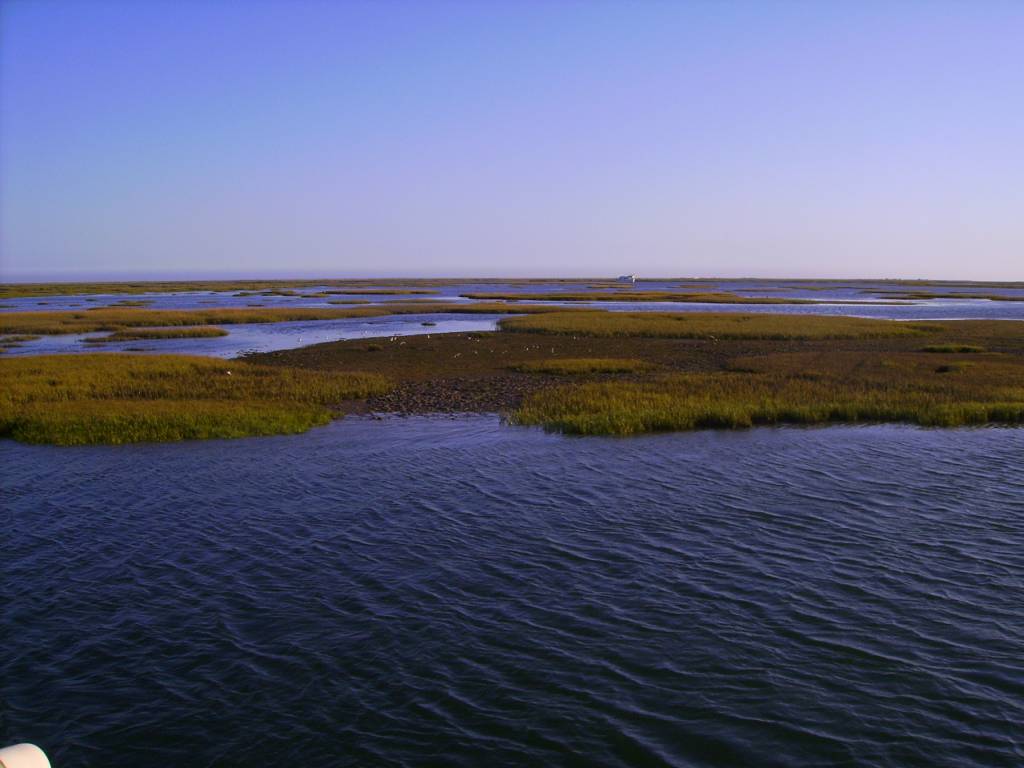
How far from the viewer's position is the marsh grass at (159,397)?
26.6 m

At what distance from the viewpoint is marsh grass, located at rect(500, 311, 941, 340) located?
2312 inches

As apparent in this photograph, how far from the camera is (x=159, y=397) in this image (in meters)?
32.2

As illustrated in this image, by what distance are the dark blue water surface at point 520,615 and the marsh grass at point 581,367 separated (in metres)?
19.2

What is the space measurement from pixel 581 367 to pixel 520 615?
2963 centimetres

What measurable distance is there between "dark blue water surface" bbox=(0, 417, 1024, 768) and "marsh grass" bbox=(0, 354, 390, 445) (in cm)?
525

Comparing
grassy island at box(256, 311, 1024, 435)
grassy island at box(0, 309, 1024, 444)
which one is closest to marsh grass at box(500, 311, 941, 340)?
grassy island at box(256, 311, 1024, 435)

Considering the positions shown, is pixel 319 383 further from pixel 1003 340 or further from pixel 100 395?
pixel 1003 340

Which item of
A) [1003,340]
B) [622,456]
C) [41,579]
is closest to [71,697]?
[41,579]

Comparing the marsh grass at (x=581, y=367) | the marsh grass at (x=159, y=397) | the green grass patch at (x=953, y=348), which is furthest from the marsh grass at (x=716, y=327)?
the marsh grass at (x=159, y=397)

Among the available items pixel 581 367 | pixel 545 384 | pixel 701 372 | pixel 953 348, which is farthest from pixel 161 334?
pixel 953 348

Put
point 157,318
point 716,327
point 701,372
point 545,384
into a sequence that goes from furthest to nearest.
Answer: point 157,318, point 716,327, point 701,372, point 545,384

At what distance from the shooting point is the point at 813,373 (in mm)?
37094

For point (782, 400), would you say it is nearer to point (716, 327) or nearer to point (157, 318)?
point (716, 327)

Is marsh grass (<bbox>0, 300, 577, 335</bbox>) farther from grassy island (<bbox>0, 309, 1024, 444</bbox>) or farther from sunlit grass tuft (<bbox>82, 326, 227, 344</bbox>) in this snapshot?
grassy island (<bbox>0, 309, 1024, 444</bbox>)
